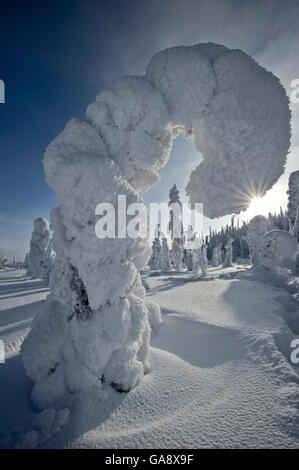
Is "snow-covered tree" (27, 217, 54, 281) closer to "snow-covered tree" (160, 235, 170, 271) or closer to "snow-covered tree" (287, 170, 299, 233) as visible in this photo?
"snow-covered tree" (160, 235, 170, 271)

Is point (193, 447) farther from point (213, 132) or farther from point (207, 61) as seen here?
point (207, 61)

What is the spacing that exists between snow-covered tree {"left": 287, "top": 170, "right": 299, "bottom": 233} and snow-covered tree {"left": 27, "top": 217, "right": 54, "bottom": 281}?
64.0 ft

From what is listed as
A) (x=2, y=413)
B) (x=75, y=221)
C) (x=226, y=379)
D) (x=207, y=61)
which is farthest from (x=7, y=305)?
(x=207, y=61)

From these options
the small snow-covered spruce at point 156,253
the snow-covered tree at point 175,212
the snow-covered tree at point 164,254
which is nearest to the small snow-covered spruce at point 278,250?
the snow-covered tree at point 175,212

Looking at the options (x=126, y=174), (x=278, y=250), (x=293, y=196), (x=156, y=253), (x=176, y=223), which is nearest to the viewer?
(x=126, y=174)

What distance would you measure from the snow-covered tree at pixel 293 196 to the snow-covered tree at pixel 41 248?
19.5 metres

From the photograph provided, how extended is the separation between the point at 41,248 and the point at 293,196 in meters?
20.5

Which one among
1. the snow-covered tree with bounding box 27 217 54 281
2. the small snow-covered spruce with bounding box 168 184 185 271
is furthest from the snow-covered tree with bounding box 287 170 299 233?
the snow-covered tree with bounding box 27 217 54 281

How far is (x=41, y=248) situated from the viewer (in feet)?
51.3

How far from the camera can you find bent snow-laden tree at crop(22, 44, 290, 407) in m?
2.48

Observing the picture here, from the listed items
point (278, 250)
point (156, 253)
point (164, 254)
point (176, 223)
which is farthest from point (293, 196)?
point (156, 253)

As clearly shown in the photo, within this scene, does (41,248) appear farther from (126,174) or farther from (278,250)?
(278,250)
